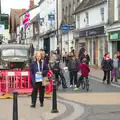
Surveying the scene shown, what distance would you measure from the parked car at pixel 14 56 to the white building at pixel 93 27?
11.8m

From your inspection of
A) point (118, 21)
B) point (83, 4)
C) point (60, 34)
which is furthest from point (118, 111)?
point (60, 34)

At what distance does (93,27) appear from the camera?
128ft

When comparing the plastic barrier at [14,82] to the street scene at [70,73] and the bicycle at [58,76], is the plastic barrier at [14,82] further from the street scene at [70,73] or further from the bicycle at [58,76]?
the bicycle at [58,76]

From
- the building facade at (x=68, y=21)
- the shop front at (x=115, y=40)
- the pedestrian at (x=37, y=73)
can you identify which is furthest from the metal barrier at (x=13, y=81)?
the building facade at (x=68, y=21)

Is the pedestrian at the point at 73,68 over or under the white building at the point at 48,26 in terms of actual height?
under

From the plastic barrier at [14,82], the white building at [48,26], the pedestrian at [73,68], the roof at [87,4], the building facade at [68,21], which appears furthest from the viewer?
the white building at [48,26]

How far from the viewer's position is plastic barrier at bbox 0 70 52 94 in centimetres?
1623

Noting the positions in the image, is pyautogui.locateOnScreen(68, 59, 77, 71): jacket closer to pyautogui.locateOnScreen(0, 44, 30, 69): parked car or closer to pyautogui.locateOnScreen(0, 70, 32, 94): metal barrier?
pyautogui.locateOnScreen(0, 44, 30, 69): parked car

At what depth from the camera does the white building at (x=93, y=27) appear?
3650 cm

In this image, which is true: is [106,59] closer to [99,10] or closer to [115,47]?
[115,47]

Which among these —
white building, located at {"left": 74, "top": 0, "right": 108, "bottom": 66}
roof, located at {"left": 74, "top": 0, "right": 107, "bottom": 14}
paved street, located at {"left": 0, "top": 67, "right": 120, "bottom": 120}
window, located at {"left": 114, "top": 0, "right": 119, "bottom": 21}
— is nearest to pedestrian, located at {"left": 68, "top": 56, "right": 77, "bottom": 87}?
paved street, located at {"left": 0, "top": 67, "right": 120, "bottom": 120}

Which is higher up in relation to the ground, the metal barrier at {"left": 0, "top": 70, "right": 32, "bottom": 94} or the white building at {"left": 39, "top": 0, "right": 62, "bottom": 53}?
the white building at {"left": 39, "top": 0, "right": 62, "bottom": 53}

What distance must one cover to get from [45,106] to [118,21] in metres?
20.5

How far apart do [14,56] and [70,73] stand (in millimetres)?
4730
